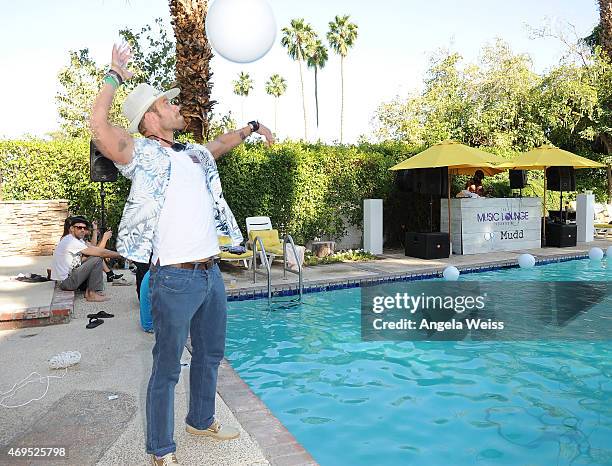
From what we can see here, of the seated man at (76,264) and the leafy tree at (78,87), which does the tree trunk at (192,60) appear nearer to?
the seated man at (76,264)

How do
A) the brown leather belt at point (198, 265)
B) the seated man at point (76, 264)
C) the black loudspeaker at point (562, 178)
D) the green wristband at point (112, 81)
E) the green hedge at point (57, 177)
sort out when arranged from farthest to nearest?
the black loudspeaker at point (562, 178) < the green hedge at point (57, 177) < the seated man at point (76, 264) < the brown leather belt at point (198, 265) < the green wristband at point (112, 81)

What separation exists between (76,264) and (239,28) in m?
4.18

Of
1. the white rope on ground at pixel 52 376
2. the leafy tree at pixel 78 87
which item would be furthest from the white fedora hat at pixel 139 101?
the leafy tree at pixel 78 87

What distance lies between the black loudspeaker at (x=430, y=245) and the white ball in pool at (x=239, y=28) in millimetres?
7474

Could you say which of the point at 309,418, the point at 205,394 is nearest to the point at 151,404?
the point at 205,394

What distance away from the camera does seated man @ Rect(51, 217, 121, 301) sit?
6637 mm

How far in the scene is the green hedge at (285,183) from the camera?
1016 cm

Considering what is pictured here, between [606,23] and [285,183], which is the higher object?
[606,23]

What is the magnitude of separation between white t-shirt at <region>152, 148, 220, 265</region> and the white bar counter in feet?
32.4

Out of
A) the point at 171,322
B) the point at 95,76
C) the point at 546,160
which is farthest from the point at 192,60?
the point at 95,76

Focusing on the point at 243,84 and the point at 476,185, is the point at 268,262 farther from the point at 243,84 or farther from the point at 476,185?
the point at 243,84

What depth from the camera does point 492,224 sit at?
12.1 meters

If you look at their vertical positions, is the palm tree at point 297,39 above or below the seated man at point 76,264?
above

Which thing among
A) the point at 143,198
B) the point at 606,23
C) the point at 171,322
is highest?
the point at 606,23
